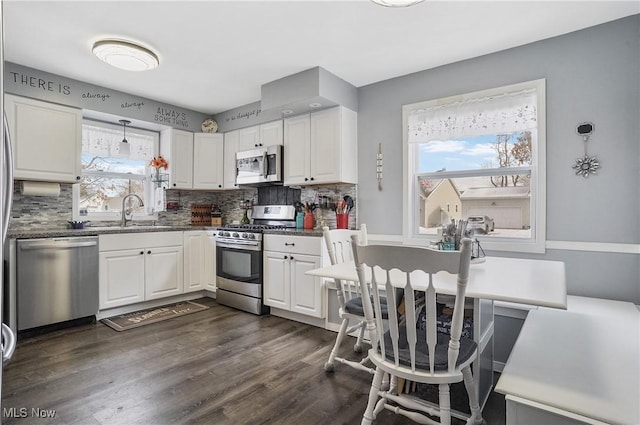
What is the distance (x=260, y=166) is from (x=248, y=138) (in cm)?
53

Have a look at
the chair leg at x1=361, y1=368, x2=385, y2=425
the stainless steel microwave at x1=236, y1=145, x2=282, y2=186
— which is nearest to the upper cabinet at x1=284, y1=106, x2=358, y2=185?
the stainless steel microwave at x1=236, y1=145, x2=282, y2=186

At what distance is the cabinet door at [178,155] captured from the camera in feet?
14.4

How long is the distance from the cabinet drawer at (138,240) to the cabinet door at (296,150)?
144 cm

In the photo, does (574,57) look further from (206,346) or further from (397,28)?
(206,346)

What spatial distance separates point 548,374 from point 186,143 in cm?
440

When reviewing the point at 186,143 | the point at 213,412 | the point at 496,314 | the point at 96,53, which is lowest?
the point at 213,412

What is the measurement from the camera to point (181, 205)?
15.7ft

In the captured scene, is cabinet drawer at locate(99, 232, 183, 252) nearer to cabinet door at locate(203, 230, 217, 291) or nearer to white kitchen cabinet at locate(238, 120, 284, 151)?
cabinet door at locate(203, 230, 217, 291)

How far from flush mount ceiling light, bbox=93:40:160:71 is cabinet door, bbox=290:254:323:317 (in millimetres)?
2112

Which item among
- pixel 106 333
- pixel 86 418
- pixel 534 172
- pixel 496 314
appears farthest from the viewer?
pixel 106 333

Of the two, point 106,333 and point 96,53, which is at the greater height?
point 96,53

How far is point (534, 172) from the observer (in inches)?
108

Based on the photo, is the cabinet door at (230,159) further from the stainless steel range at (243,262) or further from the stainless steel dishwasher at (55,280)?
the stainless steel dishwasher at (55,280)

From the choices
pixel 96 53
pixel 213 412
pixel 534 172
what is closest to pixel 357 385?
pixel 213 412
